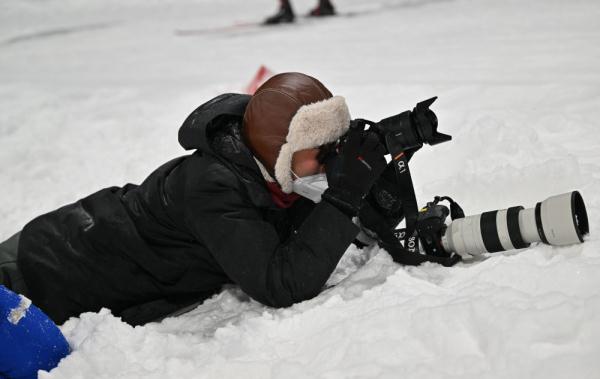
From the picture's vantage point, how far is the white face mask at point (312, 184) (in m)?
1.93

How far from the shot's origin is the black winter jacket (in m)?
1.86

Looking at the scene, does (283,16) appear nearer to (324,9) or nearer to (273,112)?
A: (324,9)

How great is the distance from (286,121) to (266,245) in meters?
0.35

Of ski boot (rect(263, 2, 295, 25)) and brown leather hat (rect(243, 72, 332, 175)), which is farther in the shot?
ski boot (rect(263, 2, 295, 25))

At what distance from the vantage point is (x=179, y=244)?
2.07m

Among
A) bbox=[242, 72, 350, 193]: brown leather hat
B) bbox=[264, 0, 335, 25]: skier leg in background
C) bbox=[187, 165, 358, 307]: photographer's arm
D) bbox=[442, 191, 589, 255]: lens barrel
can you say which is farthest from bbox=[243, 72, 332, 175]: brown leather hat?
bbox=[264, 0, 335, 25]: skier leg in background

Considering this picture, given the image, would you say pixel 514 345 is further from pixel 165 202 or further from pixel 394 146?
pixel 165 202

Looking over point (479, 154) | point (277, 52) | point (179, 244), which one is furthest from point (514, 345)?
point (277, 52)

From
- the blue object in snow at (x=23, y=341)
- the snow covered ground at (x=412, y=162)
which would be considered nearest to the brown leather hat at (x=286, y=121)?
the snow covered ground at (x=412, y=162)

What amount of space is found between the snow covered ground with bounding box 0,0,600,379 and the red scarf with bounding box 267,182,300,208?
0.97 ft

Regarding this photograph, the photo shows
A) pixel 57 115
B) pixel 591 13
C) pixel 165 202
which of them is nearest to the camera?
→ pixel 165 202

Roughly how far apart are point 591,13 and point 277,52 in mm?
2876

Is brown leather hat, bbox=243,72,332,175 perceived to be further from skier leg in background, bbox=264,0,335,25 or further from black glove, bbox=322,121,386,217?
skier leg in background, bbox=264,0,335,25

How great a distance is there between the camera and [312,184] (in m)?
1.93
